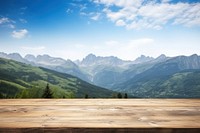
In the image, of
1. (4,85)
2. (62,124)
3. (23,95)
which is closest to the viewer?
(62,124)

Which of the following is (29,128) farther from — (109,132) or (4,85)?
(4,85)

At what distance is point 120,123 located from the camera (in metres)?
2.20

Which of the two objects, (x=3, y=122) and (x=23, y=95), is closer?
(x=3, y=122)

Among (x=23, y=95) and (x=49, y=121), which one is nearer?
(x=49, y=121)

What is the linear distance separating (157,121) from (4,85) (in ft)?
695

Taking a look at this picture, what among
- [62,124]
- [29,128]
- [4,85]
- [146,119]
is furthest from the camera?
[4,85]

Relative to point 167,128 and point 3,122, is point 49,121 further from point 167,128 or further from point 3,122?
point 167,128

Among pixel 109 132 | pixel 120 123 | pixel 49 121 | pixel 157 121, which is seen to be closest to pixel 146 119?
pixel 157 121

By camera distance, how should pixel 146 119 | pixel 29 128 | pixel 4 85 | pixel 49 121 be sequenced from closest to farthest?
pixel 29 128 < pixel 49 121 < pixel 146 119 < pixel 4 85

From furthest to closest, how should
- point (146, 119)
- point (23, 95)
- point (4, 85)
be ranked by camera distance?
point (4, 85) < point (23, 95) < point (146, 119)

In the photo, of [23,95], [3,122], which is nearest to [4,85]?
[23,95]

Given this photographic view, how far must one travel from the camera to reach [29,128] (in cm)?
196

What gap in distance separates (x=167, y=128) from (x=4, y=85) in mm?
212111

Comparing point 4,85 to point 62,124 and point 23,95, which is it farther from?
point 62,124
